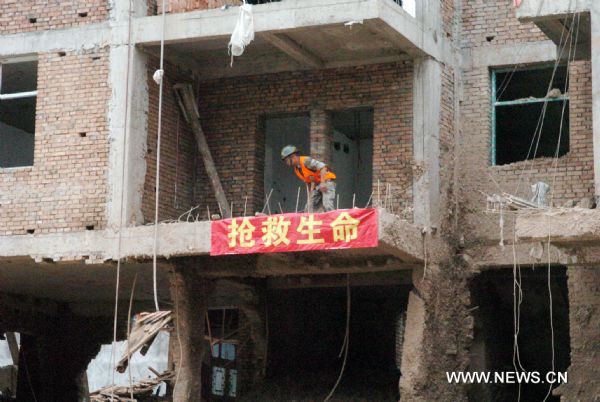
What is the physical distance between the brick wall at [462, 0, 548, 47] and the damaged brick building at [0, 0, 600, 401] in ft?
0.12

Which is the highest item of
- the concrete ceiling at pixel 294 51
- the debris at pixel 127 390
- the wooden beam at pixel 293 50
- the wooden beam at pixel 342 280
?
the concrete ceiling at pixel 294 51

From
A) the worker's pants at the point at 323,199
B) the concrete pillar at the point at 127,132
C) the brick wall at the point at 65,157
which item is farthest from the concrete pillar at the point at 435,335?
the brick wall at the point at 65,157

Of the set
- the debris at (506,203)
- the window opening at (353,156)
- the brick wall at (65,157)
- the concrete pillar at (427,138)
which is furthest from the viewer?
the window opening at (353,156)

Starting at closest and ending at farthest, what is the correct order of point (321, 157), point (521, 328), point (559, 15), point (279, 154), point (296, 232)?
point (559, 15) < point (296, 232) < point (321, 157) < point (521, 328) < point (279, 154)

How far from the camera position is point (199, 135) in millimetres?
21375

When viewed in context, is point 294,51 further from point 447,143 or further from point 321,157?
point 447,143

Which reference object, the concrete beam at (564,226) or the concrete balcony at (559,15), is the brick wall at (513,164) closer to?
the concrete balcony at (559,15)

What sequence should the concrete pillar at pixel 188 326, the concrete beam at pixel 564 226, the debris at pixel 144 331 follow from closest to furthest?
the concrete beam at pixel 564 226
the debris at pixel 144 331
the concrete pillar at pixel 188 326

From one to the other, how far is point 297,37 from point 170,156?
3020 mm

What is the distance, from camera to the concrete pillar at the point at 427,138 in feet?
64.6

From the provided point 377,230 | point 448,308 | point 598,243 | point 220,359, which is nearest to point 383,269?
point 448,308

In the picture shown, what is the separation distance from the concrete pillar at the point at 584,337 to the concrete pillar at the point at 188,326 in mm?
5589

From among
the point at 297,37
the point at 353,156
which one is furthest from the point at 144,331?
the point at 353,156

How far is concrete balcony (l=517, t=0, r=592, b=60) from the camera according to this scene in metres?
17.2
